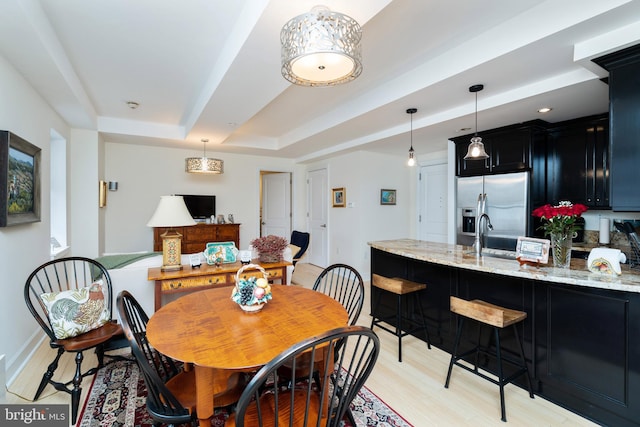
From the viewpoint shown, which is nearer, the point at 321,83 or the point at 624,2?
the point at 624,2

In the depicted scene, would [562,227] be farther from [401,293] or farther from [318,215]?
A: [318,215]

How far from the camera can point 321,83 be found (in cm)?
178

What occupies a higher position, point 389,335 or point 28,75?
point 28,75

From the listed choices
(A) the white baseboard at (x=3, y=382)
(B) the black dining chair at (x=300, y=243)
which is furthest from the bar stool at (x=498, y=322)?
(A) the white baseboard at (x=3, y=382)

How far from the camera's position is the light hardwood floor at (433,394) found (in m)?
1.93

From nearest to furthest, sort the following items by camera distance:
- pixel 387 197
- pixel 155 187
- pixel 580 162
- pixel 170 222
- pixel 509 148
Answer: pixel 170 222, pixel 580 162, pixel 509 148, pixel 155 187, pixel 387 197

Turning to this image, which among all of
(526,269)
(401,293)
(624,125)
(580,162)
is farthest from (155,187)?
(580,162)

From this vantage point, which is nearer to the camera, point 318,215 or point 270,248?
point 270,248

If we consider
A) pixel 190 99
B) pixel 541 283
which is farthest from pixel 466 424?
pixel 190 99

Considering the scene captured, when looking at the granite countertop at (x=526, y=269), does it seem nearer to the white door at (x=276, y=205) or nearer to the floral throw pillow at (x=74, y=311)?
the floral throw pillow at (x=74, y=311)

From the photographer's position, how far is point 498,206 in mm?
3857

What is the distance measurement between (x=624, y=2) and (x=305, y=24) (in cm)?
175

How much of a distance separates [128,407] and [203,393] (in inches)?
43.7

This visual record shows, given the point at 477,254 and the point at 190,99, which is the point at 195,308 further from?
the point at 190,99
